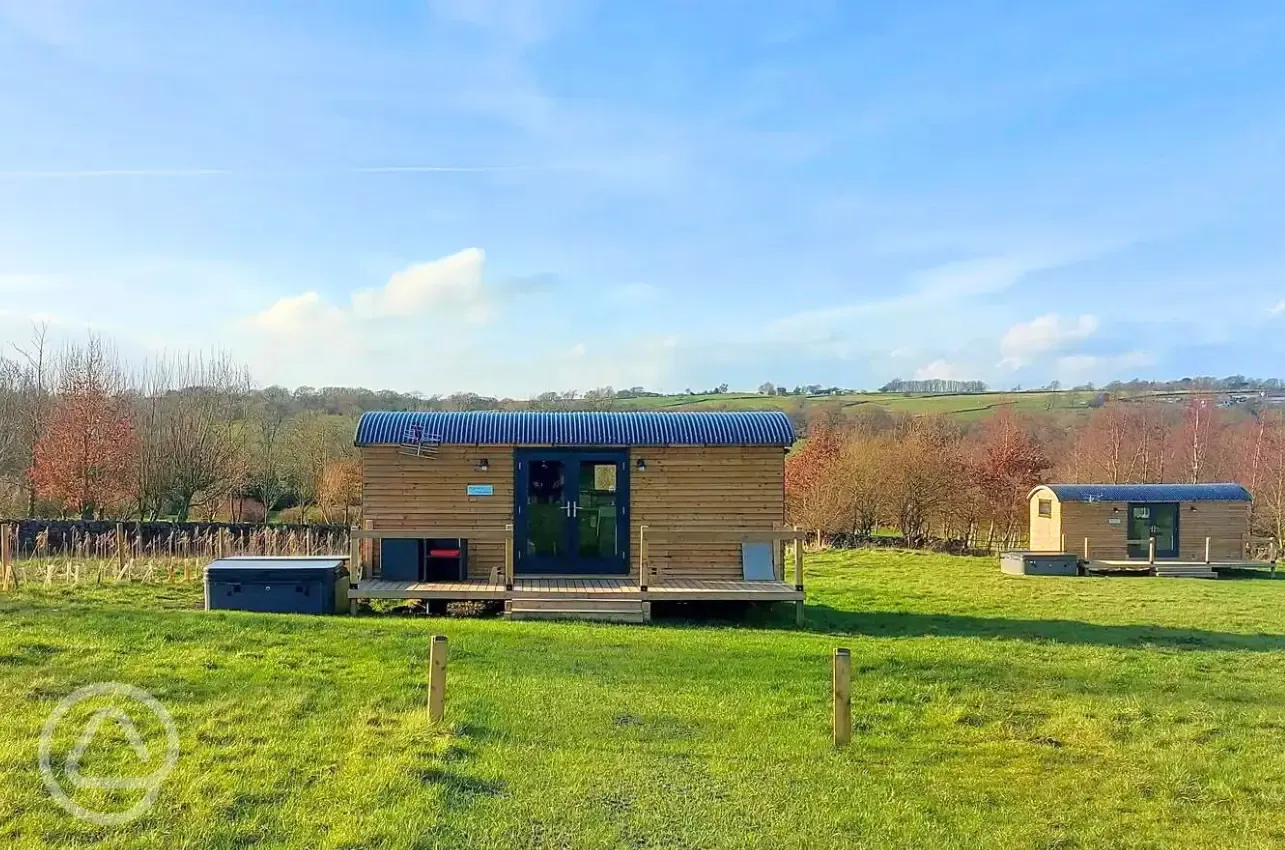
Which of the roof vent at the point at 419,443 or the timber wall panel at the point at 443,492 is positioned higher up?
the roof vent at the point at 419,443

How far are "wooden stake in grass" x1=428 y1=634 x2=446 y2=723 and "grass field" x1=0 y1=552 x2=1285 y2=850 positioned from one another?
0.44 ft

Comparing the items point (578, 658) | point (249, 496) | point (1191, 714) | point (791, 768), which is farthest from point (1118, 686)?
point (249, 496)

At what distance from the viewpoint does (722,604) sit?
13594mm

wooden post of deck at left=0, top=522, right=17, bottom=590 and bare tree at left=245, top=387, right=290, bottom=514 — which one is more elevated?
bare tree at left=245, top=387, right=290, bottom=514

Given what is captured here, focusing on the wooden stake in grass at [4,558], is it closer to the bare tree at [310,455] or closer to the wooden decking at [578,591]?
the wooden decking at [578,591]

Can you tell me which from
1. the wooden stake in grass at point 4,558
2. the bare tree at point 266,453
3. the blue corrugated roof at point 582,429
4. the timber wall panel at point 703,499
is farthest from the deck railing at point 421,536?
the bare tree at point 266,453

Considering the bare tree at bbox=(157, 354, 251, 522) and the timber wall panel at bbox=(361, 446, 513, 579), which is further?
the bare tree at bbox=(157, 354, 251, 522)

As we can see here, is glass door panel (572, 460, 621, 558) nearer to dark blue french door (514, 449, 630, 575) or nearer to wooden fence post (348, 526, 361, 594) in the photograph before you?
dark blue french door (514, 449, 630, 575)

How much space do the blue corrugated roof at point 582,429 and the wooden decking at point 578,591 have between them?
2.15 metres

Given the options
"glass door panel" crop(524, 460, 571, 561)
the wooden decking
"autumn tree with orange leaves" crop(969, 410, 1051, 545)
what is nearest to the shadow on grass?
the wooden decking

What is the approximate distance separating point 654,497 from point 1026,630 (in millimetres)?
5512

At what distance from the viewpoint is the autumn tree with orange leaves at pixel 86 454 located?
24.8 metres

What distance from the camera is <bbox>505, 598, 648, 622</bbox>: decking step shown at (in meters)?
12.1

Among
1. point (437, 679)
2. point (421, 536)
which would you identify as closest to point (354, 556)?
point (421, 536)
